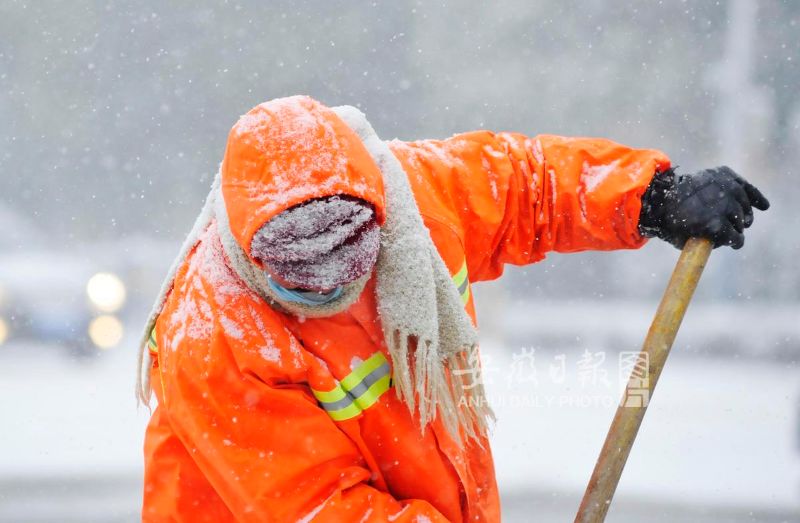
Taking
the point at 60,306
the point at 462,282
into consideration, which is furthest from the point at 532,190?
the point at 60,306

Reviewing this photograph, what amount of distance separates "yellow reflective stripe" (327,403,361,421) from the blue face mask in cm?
25

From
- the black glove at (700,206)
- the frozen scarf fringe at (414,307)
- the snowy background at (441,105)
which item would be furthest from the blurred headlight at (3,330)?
the black glove at (700,206)

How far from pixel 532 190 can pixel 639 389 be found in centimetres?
49

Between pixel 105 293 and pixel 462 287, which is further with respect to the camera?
pixel 105 293

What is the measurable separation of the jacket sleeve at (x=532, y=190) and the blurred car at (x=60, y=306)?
22.2 ft

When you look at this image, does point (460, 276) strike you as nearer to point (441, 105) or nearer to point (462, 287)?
point (462, 287)

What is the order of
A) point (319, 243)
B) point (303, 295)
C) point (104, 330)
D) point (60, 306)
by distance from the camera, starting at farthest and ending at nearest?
1. point (104, 330)
2. point (60, 306)
3. point (303, 295)
4. point (319, 243)

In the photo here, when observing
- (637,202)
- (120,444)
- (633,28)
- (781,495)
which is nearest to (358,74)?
(633,28)

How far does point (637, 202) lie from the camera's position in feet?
6.64

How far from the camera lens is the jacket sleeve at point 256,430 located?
1.68 meters

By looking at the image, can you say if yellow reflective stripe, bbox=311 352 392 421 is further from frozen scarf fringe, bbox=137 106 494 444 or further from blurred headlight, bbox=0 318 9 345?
blurred headlight, bbox=0 318 9 345

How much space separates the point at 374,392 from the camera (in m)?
1.80

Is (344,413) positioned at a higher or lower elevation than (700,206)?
lower

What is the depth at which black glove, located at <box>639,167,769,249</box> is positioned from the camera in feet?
6.47
